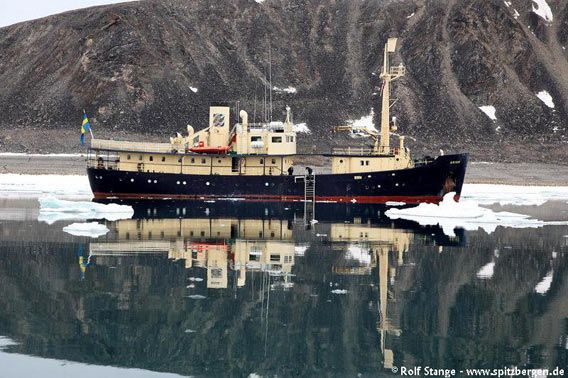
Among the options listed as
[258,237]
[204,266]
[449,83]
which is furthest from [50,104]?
[204,266]

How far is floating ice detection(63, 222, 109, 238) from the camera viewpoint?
34.2 m

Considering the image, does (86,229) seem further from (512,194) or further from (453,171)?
(512,194)

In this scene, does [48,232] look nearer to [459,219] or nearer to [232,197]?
[459,219]

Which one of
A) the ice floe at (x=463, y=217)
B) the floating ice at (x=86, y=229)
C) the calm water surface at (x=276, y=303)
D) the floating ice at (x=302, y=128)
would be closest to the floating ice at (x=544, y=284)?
the calm water surface at (x=276, y=303)

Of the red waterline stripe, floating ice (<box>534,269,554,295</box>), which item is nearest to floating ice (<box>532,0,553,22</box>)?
the red waterline stripe

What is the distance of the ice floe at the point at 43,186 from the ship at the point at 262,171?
442 centimetres

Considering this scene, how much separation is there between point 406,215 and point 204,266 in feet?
73.9

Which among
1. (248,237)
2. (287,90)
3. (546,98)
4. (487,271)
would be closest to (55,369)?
(487,271)

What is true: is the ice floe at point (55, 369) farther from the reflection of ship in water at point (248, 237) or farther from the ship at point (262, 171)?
the ship at point (262, 171)

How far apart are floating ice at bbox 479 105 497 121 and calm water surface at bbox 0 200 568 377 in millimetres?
89530

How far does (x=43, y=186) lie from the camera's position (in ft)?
232

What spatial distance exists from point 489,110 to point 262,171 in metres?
71.0

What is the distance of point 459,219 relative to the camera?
44188 mm

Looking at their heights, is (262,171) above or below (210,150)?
below
